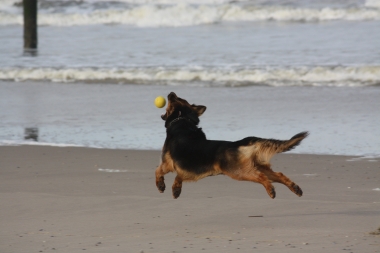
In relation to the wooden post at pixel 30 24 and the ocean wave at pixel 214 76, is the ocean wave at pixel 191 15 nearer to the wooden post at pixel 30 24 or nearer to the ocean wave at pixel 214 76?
the wooden post at pixel 30 24

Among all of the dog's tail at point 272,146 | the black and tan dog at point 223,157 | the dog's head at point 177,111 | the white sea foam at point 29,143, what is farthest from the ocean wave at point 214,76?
the dog's tail at point 272,146

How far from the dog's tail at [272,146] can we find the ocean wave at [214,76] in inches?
325

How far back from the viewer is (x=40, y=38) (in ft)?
69.9

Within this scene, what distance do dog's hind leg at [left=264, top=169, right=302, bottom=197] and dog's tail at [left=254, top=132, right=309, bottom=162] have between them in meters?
0.12

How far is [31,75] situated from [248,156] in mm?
10616

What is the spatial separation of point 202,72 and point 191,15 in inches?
424

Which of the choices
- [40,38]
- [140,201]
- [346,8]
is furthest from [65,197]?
[346,8]

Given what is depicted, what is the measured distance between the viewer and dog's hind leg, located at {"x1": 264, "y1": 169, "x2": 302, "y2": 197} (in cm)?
503

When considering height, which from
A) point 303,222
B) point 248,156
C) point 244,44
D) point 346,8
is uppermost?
point 346,8

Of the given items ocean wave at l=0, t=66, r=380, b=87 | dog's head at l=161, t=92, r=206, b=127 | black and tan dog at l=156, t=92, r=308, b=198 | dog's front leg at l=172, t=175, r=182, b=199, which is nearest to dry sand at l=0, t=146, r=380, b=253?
dog's front leg at l=172, t=175, r=182, b=199

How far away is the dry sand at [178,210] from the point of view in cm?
445

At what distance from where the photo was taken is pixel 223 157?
506cm

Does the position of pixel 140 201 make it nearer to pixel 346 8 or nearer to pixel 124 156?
pixel 124 156

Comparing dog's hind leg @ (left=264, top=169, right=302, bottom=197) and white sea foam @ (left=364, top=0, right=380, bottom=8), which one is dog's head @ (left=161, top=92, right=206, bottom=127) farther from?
white sea foam @ (left=364, top=0, right=380, bottom=8)
